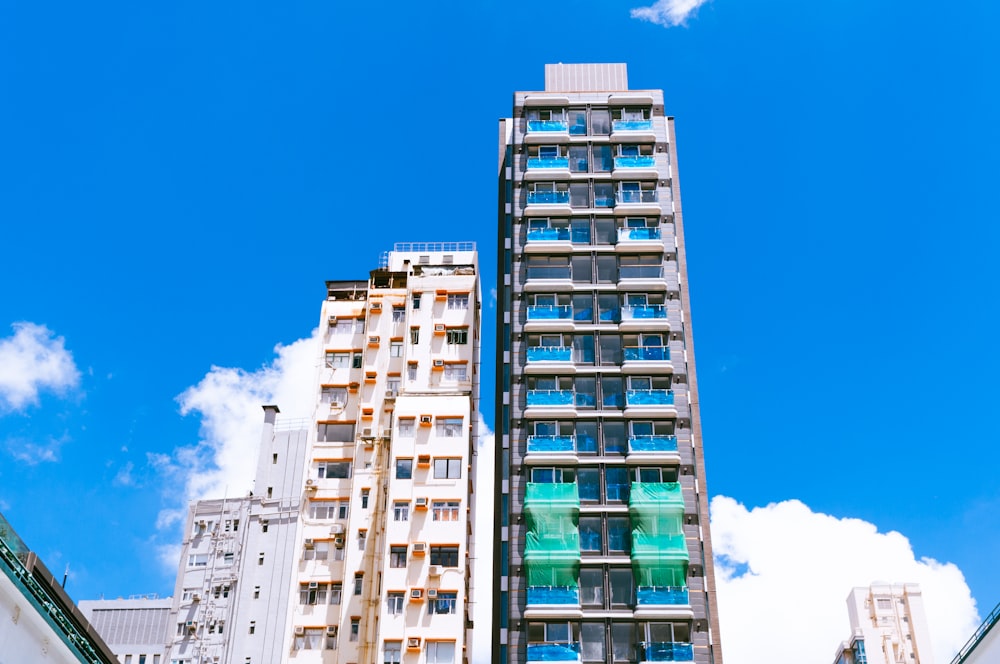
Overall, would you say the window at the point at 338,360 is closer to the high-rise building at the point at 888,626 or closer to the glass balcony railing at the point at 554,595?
the glass balcony railing at the point at 554,595

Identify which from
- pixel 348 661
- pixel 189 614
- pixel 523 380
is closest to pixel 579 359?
pixel 523 380

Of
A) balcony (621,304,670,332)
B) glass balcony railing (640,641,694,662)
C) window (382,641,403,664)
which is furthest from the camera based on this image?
balcony (621,304,670,332)

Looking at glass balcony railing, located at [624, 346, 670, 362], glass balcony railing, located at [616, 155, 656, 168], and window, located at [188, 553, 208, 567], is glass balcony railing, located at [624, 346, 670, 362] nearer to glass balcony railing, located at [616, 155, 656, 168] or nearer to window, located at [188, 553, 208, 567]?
glass balcony railing, located at [616, 155, 656, 168]

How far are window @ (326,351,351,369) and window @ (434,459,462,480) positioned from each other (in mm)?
11589

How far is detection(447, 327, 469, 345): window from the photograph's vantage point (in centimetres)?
6988

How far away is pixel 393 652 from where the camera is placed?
2314 inches

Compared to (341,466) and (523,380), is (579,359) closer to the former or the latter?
(523,380)

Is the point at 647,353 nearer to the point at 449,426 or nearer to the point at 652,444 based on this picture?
the point at 652,444

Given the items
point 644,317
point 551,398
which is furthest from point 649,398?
point 551,398

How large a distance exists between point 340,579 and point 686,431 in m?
21.8

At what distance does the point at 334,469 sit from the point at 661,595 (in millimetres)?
22817

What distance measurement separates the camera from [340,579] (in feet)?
214

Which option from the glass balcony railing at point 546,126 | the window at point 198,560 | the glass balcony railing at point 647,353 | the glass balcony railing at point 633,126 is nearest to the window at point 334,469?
the glass balcony railing at point 647,353

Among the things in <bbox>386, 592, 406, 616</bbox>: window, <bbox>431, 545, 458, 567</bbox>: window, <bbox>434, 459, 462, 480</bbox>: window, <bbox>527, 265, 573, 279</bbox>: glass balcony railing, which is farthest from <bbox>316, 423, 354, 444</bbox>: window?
<bbox>527, 265, 573, 279</bbox>: glass balcony railing
